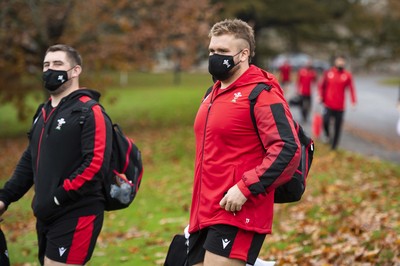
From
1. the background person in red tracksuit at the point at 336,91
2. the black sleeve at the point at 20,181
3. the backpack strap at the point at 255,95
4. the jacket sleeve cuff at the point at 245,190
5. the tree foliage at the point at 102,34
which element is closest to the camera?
the jacket sleeve cuff at the point at 245,190

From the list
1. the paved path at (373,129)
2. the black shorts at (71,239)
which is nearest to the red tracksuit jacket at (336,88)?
the paved path at (373,129)

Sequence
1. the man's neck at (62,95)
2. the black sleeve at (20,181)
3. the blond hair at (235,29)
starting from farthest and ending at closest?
the black sleeve at (20,181), the man's neck at (62,95), the blond hair at (235,29)

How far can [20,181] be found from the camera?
533cm

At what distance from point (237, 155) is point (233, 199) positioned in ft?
1.00

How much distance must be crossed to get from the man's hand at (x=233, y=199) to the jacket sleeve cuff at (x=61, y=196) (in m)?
1.30

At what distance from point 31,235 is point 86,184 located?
6307mm

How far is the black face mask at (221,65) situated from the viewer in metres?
4.29

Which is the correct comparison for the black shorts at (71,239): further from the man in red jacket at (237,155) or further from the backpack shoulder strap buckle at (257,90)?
the backpack shoulder strap buckle at (257,90)

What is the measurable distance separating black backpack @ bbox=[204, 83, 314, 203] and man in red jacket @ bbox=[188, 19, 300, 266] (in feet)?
0.11

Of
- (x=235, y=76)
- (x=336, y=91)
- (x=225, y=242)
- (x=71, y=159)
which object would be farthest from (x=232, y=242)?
(x=336, y=91)

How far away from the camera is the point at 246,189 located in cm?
399

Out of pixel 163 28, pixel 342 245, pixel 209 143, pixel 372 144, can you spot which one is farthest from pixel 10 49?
pixel 209 143

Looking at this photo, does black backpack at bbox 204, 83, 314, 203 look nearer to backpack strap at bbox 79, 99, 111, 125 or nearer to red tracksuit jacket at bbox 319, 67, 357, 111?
backpack strap at bbox 79, 99, 111, 125

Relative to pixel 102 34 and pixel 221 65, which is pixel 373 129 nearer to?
pixel 102 34
